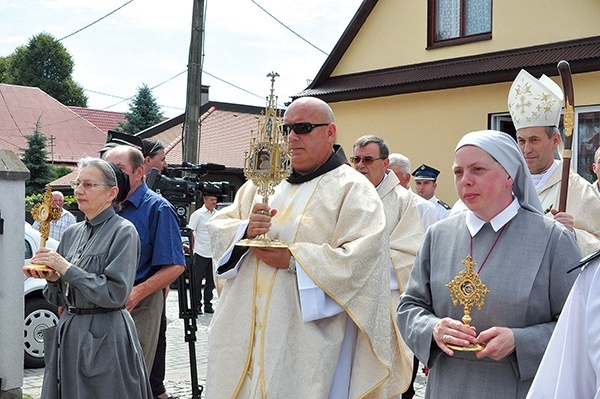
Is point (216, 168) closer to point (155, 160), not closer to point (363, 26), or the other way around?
point (155, 160)

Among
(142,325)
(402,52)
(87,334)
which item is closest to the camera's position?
(87,334)

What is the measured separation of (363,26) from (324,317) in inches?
448

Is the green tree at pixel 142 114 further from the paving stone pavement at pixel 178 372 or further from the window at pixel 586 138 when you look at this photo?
the window at pixel 586 138

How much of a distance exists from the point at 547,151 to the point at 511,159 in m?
1.78

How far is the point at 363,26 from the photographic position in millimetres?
14992

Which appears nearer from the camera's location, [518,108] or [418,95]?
[518,108]

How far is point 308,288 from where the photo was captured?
4.24m

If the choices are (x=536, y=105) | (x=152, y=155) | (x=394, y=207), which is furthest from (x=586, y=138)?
(x=536, y=105)

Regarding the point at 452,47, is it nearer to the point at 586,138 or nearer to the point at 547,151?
the point at 586,138

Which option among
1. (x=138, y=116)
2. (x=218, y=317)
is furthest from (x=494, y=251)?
(x=138, y=116)

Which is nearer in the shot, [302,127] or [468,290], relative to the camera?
[468,290]

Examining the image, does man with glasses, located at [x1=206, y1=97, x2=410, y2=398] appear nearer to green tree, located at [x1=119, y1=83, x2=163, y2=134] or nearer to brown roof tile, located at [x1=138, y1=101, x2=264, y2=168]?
brown roof tile, located at [x1=138, y1=101, x2=264, y2=168]

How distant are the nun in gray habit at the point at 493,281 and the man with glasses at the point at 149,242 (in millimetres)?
2449

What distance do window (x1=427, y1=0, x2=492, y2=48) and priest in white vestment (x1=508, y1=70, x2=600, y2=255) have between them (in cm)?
847
